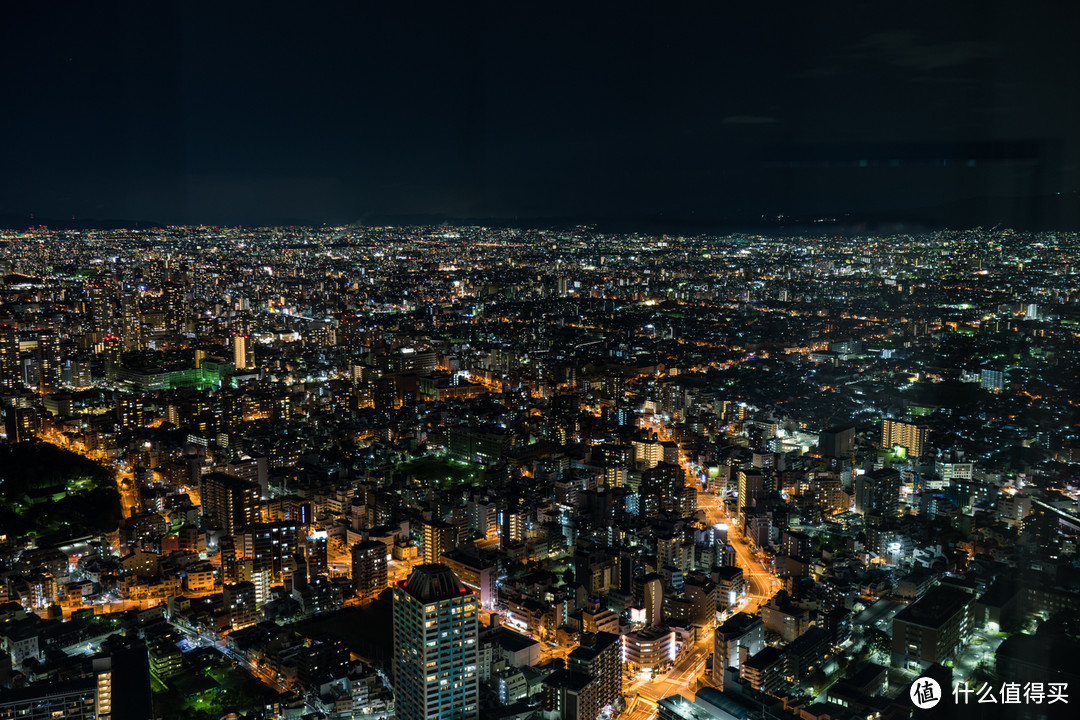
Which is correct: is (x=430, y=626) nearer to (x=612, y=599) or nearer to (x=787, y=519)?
(x=612, y=599)

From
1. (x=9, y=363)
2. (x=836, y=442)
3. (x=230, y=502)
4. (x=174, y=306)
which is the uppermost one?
(x=174, y=306)

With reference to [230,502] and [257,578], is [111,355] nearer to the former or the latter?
[230,502]

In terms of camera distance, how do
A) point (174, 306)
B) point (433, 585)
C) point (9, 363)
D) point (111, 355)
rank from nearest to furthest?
point (433, 585) → point (9, 363) → point (111, 355) → point (174, 306)

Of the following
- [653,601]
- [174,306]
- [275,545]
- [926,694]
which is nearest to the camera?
[926,694]

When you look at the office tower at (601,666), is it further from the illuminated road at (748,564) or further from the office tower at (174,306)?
the office tower at (174,306)

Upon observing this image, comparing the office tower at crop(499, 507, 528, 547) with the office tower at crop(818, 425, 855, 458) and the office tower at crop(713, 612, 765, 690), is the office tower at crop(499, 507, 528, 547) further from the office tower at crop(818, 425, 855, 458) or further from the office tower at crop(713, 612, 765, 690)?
the office tower at crop(818, 425, 855, 458)

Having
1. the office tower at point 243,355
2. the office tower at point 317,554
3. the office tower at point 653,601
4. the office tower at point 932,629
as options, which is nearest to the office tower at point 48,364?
the office tower at point 243,355

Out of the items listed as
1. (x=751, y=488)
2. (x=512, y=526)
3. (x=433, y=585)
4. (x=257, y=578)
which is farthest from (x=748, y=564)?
(x=257, y=578)
